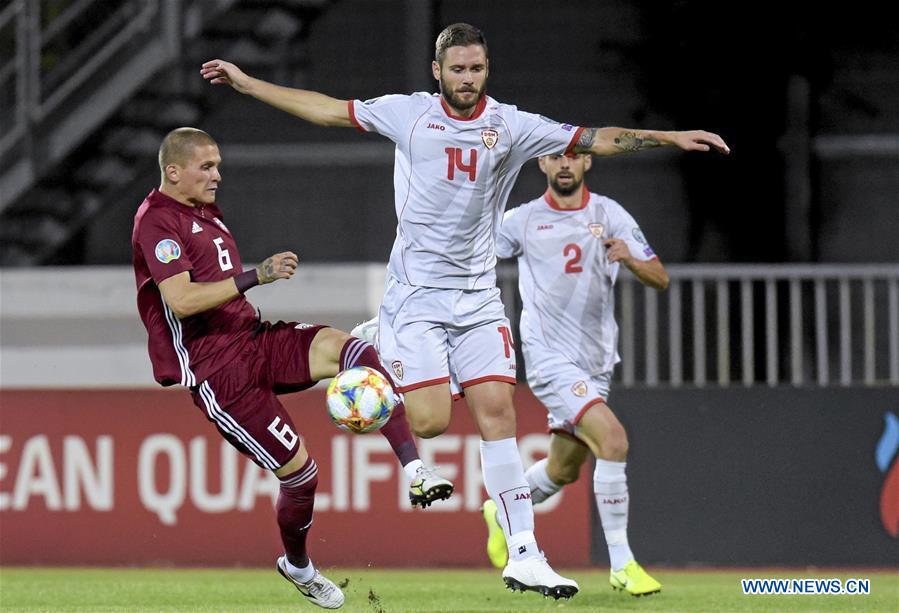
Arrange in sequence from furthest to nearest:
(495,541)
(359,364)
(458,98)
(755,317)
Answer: (755,317) → (495,541) → (359,364) → (458,98)

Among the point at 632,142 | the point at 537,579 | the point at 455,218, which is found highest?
the point at 632,142

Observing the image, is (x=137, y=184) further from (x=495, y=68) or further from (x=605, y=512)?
(x=605, y=512)

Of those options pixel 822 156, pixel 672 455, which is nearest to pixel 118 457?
pixel 672 455

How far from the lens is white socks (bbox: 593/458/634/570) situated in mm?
9227

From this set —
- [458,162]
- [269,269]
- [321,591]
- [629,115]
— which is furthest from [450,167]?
[629,115]

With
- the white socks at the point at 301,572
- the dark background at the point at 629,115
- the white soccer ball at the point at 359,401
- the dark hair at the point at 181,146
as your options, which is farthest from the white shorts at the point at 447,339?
the dark background at the point at 629,115

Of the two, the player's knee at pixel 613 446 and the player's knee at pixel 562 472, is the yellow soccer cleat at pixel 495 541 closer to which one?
the player's knee at pixel 562 472

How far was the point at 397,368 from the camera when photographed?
319 inches

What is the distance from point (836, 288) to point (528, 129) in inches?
228

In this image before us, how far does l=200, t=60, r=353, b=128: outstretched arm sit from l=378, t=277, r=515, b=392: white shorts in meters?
0.84

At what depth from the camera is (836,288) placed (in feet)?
43.2

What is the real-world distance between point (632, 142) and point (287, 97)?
1.56 meters

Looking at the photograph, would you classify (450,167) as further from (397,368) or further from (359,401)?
(359,401)

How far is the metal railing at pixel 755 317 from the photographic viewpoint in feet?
40.0
